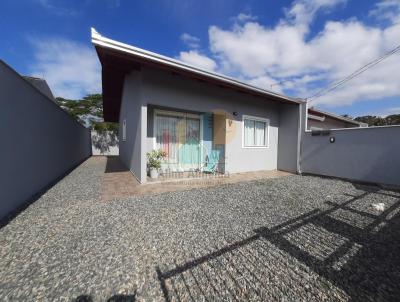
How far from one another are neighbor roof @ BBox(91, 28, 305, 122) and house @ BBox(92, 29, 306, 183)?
24 mm

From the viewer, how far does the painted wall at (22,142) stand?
11.0 ft

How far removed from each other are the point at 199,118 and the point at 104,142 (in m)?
15.7

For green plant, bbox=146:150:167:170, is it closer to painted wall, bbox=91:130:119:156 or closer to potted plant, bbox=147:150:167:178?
potted plant, bbox=147:150:167:178

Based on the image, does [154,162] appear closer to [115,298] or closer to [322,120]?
[115,298]

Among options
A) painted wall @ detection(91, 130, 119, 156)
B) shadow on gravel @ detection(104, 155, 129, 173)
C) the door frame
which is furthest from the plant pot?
painted wall @ detection(91, 130, 119, 156)

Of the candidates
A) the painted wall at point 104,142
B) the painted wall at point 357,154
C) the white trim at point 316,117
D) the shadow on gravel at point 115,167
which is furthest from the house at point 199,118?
the painted wall at point 104,142

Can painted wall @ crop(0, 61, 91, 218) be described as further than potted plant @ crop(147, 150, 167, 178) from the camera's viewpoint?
No

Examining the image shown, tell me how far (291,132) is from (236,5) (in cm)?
594

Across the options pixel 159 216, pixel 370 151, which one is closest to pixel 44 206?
pixel 159 216

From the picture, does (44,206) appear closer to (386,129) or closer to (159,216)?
(159,216)

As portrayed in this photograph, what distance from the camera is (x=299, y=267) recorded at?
2115mm

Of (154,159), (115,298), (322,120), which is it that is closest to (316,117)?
(322,120)

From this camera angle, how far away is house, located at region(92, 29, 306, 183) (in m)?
5.71

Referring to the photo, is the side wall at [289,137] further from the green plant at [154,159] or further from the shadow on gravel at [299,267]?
the green plant at [154,159]
